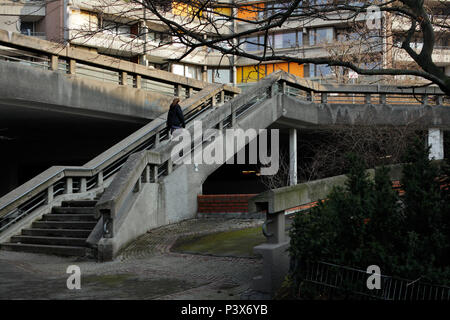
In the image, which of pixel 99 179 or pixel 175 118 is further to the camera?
pixel 175 118

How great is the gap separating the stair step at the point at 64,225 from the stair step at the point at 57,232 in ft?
0.68

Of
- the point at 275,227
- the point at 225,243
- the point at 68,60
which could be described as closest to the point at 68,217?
the point at 225,243

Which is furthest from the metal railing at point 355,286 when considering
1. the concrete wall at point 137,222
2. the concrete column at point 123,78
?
the concrete column at point 123,78

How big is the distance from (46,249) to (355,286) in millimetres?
7034

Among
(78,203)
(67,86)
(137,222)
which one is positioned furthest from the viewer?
(67,86)

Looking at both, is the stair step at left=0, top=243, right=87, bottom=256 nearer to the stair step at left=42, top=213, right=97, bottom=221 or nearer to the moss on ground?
the stair step at left=42, top=213, right=97, bottom=221

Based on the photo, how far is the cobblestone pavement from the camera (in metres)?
6.06

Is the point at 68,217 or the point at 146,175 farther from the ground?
the point at 146,175

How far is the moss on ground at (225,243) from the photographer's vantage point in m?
8.31

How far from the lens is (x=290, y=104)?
16.9 m

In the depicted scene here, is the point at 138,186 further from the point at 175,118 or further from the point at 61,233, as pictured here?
the point at 175,118

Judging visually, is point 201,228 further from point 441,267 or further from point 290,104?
point 290,104

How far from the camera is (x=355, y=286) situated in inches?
189

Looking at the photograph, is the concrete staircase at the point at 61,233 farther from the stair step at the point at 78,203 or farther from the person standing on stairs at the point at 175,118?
the person standing on stairs at the point at 175,118
